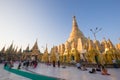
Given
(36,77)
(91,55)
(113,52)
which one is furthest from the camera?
(113,52)

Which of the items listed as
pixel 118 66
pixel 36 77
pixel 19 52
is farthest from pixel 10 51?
pixel 118 66

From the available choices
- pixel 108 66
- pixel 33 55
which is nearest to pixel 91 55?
pixel 108 66

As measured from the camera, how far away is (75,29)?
49594mm

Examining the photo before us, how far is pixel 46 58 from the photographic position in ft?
121

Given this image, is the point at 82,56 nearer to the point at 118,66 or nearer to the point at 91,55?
the point at 91,55

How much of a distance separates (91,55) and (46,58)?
18513mm

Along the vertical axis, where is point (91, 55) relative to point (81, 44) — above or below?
below

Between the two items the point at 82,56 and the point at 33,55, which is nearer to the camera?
the point at 82,56

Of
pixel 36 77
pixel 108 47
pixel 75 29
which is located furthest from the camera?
pixel 75 29

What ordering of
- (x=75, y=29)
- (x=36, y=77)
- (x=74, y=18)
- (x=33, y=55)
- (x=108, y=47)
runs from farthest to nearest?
(x=74, y=18) < (x=75, y=29) < (x=33, y=55) < (x=108, y=47) < (x=36, y=77)

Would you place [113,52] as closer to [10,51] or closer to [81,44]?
[81,44]

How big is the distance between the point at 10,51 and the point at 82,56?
99.7ft

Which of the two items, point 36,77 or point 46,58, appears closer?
point 36,77

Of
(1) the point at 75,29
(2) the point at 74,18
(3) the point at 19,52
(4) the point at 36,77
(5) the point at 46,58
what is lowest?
(4) the point at 36,77
